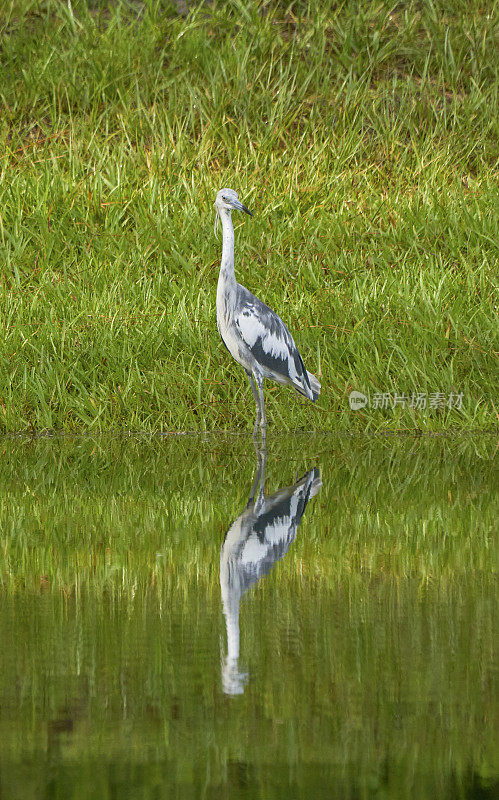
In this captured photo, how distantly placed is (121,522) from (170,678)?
2.44 metres

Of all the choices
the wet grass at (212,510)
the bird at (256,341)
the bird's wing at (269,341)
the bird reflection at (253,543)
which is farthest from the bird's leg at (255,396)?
the bird reflection at (253,543)

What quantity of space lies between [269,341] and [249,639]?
199 inches

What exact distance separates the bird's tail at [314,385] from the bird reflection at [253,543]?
5.43 ft

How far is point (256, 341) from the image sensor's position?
840 centimetres

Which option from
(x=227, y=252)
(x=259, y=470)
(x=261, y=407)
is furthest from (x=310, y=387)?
(x=259, y=470)

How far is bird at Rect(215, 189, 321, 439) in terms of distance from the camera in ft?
27.4

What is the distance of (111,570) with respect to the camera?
14.6 feet

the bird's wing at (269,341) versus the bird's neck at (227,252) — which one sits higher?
the bird's neck at (227,252)

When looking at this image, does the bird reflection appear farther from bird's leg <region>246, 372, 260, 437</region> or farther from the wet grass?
bird's leg <region>246, 372, 260, 437</region>

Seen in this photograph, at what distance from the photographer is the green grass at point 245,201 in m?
9.00

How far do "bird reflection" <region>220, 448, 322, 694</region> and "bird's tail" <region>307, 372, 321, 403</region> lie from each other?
165 cm

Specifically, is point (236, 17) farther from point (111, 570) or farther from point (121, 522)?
point (111, 570)

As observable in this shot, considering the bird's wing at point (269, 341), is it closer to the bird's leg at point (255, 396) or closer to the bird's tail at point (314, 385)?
the bird's tail at point (314, 385)

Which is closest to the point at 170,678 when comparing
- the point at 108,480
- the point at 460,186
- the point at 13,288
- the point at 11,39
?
the point at 108,480
